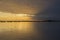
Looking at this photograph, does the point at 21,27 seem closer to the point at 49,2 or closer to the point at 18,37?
the point at 18,37

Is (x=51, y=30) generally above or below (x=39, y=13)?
below

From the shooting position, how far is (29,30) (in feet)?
2.13

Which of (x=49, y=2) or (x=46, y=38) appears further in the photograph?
(x=49, y=2)

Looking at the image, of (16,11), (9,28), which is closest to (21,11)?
(16,11)

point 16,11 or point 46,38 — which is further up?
point 16,11

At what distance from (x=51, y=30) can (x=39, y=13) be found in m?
0.13

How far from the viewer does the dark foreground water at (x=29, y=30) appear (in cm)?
62

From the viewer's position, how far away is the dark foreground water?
624 mm

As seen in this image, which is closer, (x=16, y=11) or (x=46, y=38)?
(x=46, y=38)

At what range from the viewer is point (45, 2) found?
2.57ft

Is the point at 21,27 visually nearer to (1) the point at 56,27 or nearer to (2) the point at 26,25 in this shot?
(2) the point at 26,25

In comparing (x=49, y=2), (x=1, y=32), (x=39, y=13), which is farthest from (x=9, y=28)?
(x=49, y=2)

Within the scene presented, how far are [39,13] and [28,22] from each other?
97mm

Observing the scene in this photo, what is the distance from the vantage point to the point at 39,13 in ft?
2.38
